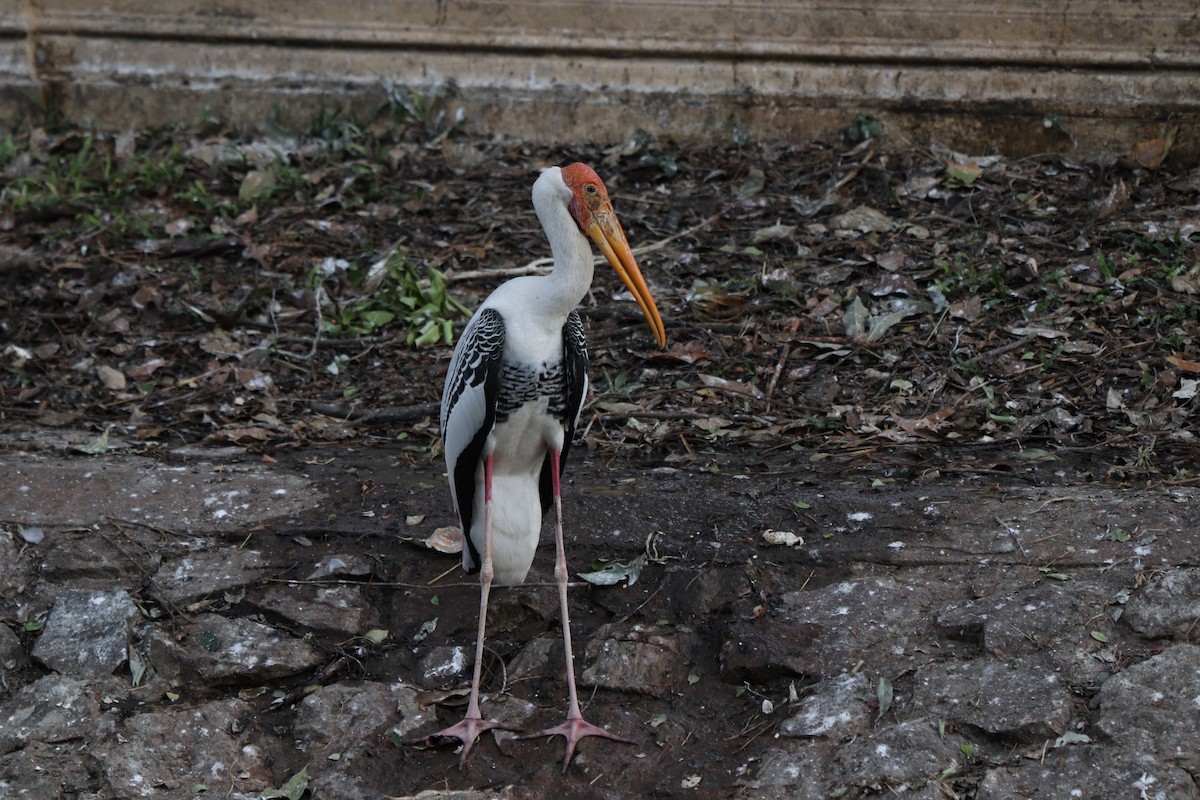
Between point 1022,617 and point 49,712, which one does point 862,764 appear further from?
point 49,712

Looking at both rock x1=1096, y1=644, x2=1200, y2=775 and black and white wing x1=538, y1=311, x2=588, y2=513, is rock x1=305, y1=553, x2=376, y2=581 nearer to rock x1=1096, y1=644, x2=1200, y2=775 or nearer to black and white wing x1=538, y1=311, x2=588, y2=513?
black and white wing x1=538, y1=311, x2=588, y2=513

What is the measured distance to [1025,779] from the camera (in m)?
2.94

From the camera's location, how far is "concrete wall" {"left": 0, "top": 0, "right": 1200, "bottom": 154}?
20.2 ft

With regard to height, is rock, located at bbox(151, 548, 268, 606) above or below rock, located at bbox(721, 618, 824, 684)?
below

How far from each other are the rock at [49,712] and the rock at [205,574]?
409 mm

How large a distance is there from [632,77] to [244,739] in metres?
4.41

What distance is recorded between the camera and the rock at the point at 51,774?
314 centimetres

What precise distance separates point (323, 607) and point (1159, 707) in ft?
7.84

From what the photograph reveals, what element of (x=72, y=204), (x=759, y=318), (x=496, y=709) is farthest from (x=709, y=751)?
(x=72, y=204)

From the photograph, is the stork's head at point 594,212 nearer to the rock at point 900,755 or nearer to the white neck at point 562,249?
the white neck at point 562,249

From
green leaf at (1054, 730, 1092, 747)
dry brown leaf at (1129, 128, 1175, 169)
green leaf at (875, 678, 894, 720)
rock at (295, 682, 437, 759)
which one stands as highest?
dry brown leaf at (1129, 128, 1175, 169)

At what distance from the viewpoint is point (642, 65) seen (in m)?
6.66

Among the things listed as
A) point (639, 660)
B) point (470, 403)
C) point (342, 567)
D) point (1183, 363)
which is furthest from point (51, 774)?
point (1183, 363)

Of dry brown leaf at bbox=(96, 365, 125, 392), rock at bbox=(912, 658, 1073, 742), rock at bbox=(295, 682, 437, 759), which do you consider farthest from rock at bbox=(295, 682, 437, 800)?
dry brown leaf at bbox=(96, 365, 125, 392)
